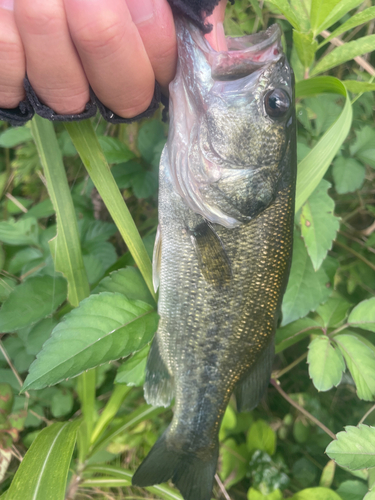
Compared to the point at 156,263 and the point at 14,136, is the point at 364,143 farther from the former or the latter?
the point at 14,136

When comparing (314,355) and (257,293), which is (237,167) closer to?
(257,293)

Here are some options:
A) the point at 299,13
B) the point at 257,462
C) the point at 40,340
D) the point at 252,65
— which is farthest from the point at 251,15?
the point at 257,462

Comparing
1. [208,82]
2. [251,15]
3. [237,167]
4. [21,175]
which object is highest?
[251,15]

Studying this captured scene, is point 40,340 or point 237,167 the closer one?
point 237,167

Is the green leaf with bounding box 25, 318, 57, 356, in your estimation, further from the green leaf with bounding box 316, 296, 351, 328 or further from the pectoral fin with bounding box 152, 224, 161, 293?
the green leaf with bounding box 316, 296, 351, 328

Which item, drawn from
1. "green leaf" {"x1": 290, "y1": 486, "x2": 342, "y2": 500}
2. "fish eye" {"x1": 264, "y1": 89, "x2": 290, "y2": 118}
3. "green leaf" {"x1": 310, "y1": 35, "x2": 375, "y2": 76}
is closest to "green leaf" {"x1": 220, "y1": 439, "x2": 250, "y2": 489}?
"green leaf" {"x1": 290, "y1": 486, "x2": 342, "y2": 500}

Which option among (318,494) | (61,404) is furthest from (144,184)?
(318,494)

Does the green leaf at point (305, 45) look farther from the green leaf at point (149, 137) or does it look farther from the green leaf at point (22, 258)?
the green leaf at point (22, 258)
